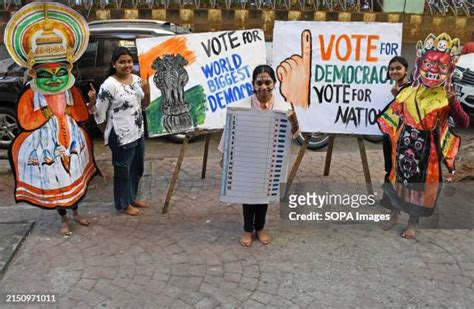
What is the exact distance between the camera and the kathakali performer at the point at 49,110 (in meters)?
4.11

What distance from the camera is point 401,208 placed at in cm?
466

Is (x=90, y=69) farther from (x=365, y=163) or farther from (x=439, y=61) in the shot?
(x=439, y=61)

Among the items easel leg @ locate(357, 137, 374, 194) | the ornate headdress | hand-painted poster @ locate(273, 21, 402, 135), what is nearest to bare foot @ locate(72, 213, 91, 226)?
the ornate headdress

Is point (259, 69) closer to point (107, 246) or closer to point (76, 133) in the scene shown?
point (76, 133)

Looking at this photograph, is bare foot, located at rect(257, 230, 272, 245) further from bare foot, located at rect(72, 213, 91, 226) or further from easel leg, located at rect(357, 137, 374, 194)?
bare foot, located at rect(72, 213, 91, 226)

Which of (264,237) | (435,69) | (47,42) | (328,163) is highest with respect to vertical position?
(47,42)

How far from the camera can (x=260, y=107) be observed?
13.6 ft

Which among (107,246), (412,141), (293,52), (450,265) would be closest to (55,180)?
(107,246)

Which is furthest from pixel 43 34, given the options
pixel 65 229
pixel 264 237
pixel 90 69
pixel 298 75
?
pixel 90 69

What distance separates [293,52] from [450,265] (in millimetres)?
2430

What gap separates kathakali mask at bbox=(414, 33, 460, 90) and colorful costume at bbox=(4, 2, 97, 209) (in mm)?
3036

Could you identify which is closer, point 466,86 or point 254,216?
point 254,216

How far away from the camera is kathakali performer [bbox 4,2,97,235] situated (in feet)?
13.5

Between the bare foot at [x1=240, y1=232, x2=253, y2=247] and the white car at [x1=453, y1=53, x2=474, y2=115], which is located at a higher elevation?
the white car at [x1=453, y1=53, x2=474, y2=115]
